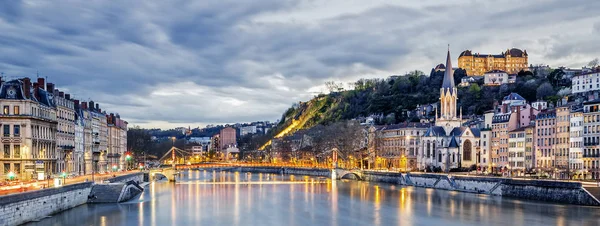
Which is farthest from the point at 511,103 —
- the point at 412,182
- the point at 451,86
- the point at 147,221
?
the point at 147,221

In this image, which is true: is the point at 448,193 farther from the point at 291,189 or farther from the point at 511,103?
the point at 511,103

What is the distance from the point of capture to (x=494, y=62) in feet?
511

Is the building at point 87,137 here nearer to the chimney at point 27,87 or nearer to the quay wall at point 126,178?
the quay wall at point 126,178

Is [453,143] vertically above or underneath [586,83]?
underneath

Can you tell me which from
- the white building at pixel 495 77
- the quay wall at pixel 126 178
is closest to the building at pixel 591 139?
the quay wall at pixel 126 178

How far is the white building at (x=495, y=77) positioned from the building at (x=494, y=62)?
41.4ft

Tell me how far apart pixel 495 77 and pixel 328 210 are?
97638mm

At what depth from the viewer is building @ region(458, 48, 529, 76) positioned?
155125 mm

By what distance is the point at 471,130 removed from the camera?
93.9 m

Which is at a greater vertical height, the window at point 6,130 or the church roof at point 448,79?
the church roof at point 448,79

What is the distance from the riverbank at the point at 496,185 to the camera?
49844 mm

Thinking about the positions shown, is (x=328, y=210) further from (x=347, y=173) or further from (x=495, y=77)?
(x=495, y=77)

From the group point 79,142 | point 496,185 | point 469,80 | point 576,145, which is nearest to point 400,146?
point 576,145

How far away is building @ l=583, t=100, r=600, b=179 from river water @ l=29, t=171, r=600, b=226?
1040cm
